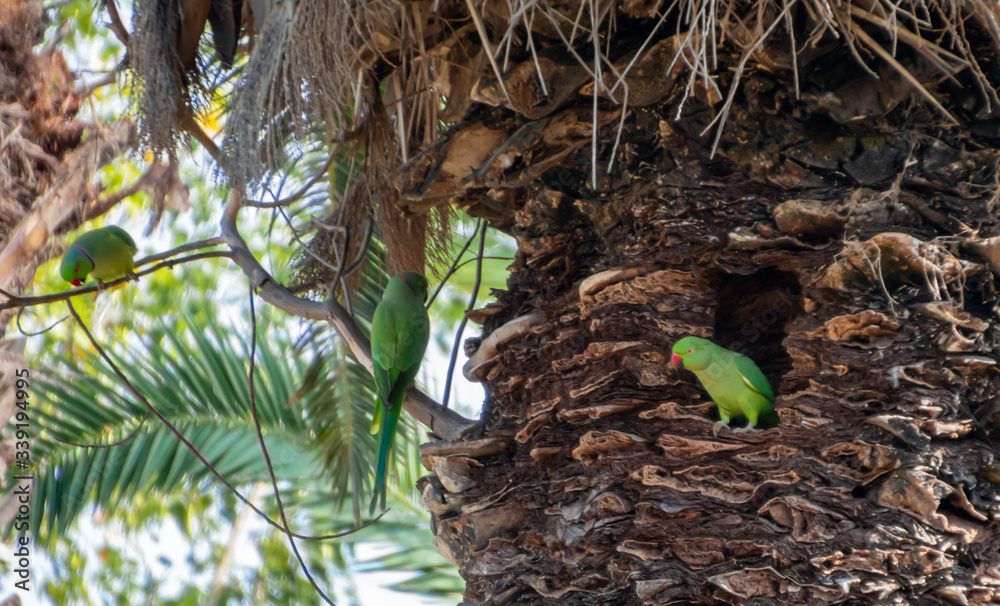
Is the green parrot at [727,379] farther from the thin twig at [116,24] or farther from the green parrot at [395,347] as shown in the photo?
the thin twig at [116,24]

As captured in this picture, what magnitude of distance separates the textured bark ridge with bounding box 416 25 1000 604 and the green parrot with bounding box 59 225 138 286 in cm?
163

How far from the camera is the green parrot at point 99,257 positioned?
3.23 m

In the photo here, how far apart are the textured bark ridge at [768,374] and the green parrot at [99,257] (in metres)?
1.63

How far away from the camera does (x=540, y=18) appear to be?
92.6 inches

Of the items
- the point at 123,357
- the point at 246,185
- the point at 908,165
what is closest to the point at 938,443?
the point at 908,165

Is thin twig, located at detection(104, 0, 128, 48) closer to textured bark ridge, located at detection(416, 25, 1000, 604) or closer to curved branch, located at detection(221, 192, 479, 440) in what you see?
curved branch, located at detection(221, 192, 479, 440)

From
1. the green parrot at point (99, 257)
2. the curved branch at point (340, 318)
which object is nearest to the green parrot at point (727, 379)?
the curved branch at point (340, 318)

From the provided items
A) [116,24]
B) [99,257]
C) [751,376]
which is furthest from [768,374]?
[116,24]

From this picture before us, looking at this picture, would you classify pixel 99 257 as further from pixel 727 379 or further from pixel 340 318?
pixel 727 379

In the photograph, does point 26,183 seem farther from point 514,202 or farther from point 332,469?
point 514,202

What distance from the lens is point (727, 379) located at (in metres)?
2.29

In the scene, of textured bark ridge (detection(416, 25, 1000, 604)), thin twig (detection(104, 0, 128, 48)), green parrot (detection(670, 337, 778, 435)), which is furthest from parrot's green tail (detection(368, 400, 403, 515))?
thin twig (detection(104, 0, 128, 48))

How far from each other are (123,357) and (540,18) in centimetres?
438

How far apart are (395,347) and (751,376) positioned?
1421mm
